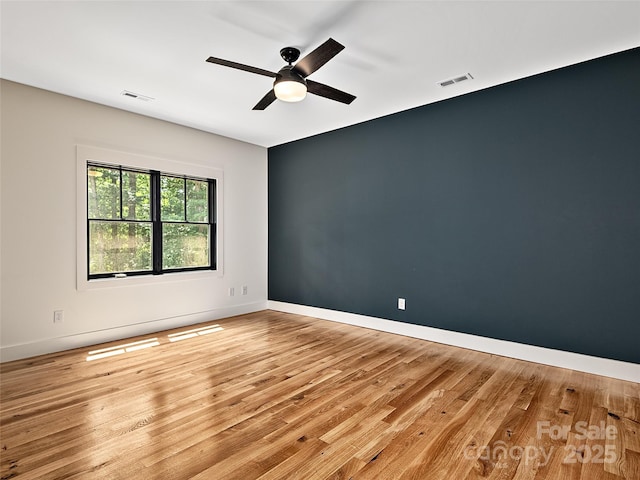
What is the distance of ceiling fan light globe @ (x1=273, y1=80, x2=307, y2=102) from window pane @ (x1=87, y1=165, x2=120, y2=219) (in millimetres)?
2641

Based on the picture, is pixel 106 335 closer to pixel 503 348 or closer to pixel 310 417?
pixel 310 417

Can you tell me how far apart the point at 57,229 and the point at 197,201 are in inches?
70.4

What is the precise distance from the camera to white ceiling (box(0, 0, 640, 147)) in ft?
8.07

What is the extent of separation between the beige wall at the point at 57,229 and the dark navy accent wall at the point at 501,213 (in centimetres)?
221

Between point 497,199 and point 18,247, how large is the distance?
494 centimetres

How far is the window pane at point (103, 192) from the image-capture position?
416cm

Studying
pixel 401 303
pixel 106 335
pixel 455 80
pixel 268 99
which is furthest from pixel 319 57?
pixel 106 335

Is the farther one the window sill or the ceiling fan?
the window sill

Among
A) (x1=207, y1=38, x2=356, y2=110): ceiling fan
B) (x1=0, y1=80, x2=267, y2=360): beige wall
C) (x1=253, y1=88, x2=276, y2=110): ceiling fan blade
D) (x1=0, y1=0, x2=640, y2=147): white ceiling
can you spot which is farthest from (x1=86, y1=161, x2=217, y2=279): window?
(x1=207, y1=38, x2=356, y2=110): ceiling fan

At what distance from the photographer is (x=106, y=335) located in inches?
164

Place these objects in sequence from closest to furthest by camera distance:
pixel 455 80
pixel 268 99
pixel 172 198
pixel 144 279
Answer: pixel 268 99, pixel 455 80, pixel 144 279, pixel 172 198

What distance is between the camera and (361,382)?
3021 millimetres

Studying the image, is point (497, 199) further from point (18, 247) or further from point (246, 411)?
point (18, 247)

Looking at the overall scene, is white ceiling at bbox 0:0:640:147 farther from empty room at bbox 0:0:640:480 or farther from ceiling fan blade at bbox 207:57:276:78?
ceiling fan blade at bbox 207:57:276:78
